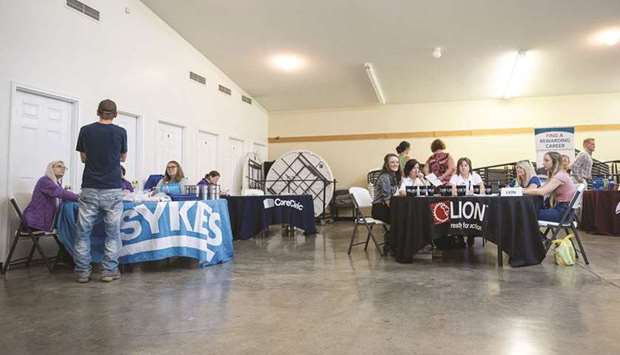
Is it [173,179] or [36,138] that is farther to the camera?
[173,179]

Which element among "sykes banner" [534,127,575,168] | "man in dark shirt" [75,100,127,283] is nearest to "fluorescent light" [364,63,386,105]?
"sykes banner" [534,127,575,168]

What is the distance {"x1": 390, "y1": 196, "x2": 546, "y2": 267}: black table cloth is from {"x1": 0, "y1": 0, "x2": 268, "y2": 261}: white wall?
4020 mm

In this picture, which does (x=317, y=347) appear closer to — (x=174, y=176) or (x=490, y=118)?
(x=174, y=176)

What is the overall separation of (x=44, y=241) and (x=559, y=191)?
17.5ft

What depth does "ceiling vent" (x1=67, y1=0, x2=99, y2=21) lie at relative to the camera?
462 cm

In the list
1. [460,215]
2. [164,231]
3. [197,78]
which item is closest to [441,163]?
[460,215]

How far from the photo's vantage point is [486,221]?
3.49 meters

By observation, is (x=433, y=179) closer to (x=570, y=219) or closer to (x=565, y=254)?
(x=570, y=219)

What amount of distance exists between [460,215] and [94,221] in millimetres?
3131

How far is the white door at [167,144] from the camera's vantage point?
6.19 metres

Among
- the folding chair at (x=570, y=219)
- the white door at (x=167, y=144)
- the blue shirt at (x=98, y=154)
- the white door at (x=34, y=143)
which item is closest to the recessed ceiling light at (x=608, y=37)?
the folding chair at (x=570, y=219)

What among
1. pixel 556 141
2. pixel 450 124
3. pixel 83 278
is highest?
pixel 450 124

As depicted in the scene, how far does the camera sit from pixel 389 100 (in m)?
9.59

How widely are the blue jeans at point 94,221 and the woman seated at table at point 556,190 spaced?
12.0 feet
